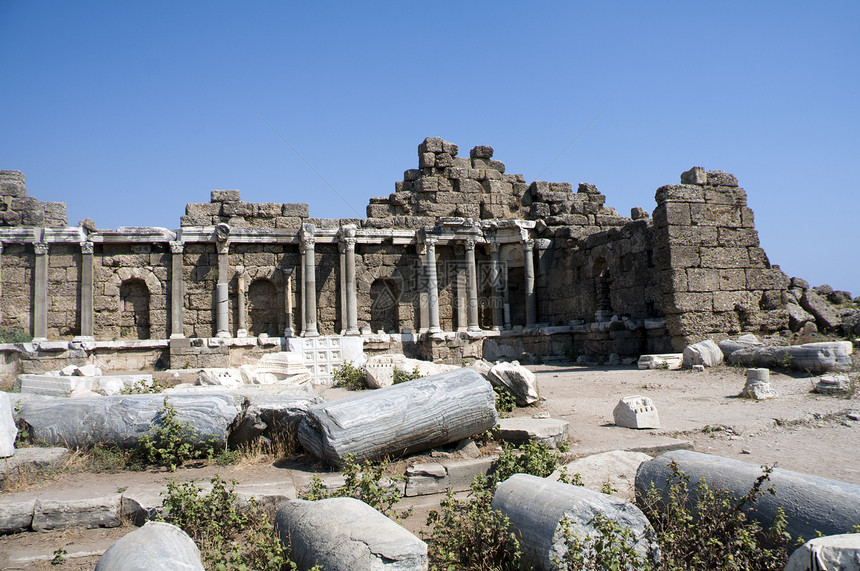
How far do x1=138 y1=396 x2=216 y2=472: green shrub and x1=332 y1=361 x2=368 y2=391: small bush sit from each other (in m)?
4.32

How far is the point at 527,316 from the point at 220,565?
52.8 ft

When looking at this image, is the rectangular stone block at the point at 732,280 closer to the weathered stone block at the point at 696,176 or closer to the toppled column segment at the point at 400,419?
the weathered stone block at the point at 696,176

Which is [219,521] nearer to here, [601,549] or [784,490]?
[601,549]

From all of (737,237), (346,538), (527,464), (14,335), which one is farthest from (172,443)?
(737,237)

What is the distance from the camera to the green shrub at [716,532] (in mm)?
3252

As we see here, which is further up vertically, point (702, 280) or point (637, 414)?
point (702, 280)

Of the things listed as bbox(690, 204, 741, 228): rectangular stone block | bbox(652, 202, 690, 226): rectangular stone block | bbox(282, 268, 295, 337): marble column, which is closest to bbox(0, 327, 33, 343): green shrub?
bbox(282, 268, 295, 337): marble column

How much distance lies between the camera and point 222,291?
53.9ft

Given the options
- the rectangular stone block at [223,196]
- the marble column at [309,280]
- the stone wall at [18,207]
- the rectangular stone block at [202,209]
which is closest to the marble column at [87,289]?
the stone wall at [18,207]

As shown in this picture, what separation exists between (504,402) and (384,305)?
1058cm

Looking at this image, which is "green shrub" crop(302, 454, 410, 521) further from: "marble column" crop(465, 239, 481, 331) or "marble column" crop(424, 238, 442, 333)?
"marble column" crop(465, 239, 481, 331)

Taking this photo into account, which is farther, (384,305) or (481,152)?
(481,152)

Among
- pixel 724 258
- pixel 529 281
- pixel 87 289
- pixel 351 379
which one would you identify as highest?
pixel 724 258

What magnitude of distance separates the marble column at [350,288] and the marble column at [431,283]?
2.22 meters
